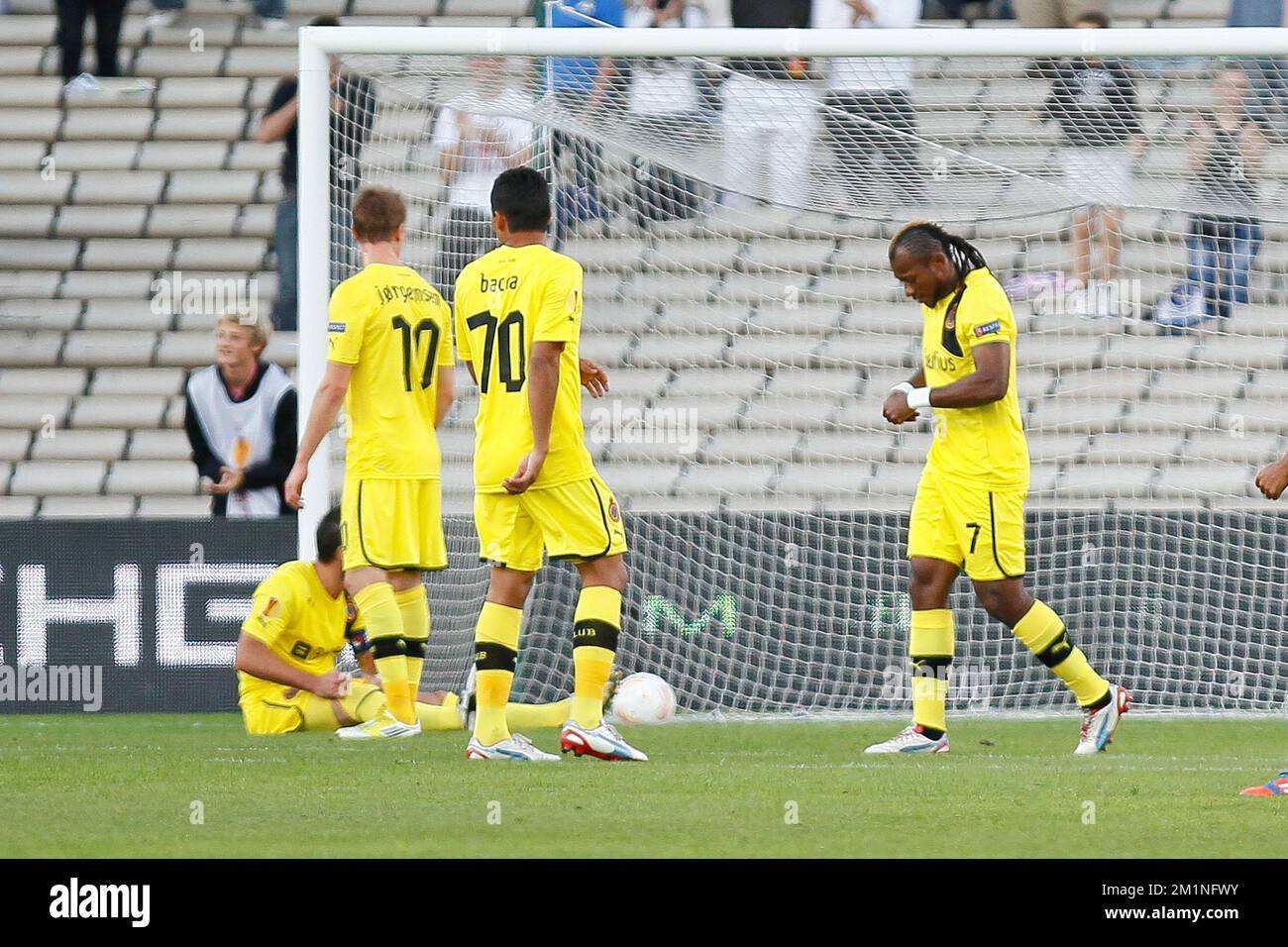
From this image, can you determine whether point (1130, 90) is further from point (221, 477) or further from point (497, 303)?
point (221, 477)

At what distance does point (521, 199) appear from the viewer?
6.30m

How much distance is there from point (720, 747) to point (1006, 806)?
6.52 feet

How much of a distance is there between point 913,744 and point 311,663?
8.01ft

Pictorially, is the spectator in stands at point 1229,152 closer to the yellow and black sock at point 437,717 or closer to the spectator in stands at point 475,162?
the spectator in stands at point 475,162

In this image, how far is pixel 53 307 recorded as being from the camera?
12.7 metres

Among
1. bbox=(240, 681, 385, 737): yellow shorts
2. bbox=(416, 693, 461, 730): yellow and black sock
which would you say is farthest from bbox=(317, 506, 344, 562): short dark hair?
bbox=(416, 693, 461, 730): yellow and black sock

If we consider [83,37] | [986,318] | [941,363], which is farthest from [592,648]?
[83,37]

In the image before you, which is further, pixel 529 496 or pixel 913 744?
pixel 913 744

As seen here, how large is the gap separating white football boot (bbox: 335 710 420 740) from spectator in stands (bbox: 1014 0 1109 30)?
5642 millimetres

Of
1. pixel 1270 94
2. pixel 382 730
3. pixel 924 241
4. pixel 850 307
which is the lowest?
pixel 382 730

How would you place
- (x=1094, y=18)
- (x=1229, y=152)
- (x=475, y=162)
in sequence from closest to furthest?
(x=1229, y=152) → (x=475, y=162) → (x=1094, y=18)

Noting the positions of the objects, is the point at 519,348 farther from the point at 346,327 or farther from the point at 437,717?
the point at 437,717

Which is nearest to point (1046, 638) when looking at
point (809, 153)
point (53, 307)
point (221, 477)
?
point (809, 153)

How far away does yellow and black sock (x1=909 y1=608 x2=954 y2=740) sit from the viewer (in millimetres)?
6910
